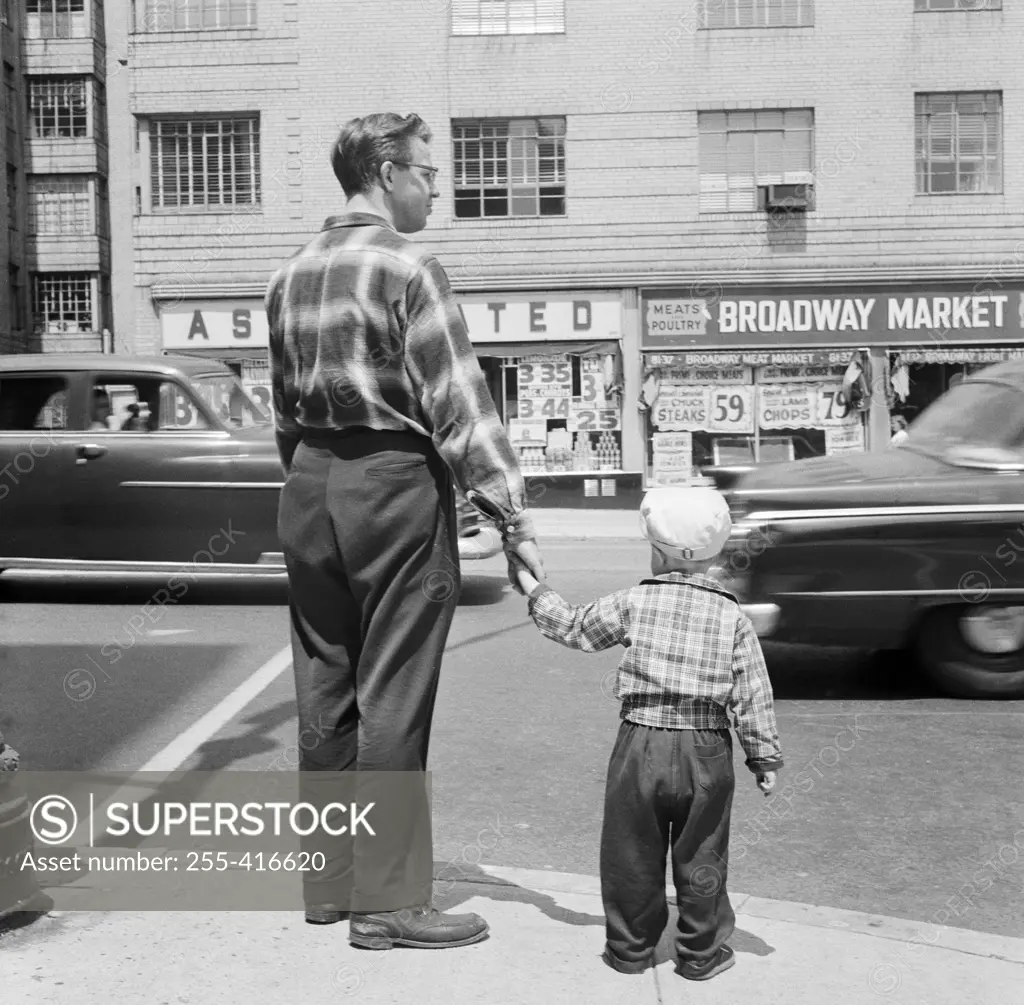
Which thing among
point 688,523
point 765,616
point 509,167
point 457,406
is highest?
point 509,167

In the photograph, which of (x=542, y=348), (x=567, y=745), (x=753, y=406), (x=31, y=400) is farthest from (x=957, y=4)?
(x=567, y=745)

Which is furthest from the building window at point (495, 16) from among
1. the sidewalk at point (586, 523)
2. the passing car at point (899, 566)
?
the passing car at point (899, 566)

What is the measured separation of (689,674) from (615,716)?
357 centimetres

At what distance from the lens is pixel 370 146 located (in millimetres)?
3520

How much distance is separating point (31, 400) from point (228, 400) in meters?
1.44

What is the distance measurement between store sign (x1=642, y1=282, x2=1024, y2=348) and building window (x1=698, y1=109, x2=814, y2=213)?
62.1 inches

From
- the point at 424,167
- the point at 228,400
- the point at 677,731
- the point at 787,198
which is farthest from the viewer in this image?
the point at 787,198

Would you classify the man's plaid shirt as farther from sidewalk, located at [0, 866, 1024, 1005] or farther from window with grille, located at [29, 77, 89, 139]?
window with grille, located at [29, 77, 89, 139]

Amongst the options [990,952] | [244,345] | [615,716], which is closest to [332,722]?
[990,952]

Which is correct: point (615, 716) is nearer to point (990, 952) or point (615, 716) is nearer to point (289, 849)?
→ point (289, 849)

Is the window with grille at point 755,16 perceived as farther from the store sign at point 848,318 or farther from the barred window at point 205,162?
the barred window at point 205,162

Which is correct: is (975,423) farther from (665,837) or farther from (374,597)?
(374,597)

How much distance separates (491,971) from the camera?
3.31m

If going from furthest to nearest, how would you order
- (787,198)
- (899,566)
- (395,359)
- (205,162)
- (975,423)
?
(205,162) → (787,198) → (975,423) → (899,566) → (395,359)
